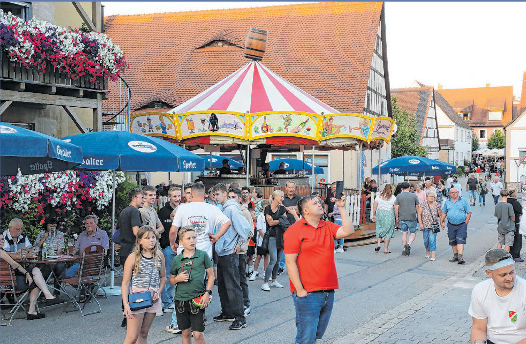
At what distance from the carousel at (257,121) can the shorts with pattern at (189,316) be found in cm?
950

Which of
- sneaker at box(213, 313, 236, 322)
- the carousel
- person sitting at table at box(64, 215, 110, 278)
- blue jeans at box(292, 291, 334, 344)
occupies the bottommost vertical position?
sneaker at box(213, 313, 236, 322)

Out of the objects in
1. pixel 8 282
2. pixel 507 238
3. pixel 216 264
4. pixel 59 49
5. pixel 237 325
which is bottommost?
pixel 237 325

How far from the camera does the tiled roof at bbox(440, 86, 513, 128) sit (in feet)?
303

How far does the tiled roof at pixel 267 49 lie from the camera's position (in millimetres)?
31969

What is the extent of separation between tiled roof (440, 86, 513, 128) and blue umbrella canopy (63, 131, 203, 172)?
284 feet

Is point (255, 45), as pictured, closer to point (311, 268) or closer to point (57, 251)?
point (57, 251)

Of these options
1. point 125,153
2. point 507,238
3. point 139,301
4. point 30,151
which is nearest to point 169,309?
point 125,153

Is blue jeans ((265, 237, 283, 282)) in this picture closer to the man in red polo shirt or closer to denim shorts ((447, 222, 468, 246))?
the man in red polo shirt

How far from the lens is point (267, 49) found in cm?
3472

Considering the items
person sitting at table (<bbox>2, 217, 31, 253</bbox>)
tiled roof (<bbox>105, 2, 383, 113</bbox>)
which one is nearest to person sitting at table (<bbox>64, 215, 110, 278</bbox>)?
person sitting at table (<bbox>2, 217, 31, 253</bbox>)

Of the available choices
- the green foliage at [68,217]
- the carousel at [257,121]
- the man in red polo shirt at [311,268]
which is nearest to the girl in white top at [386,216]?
the carousel at [257,121]

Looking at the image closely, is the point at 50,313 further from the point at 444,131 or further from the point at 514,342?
the point at 444,131

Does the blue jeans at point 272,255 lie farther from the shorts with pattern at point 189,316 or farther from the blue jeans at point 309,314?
the blue jeans at point 309,314

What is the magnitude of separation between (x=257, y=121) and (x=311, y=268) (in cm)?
1038
